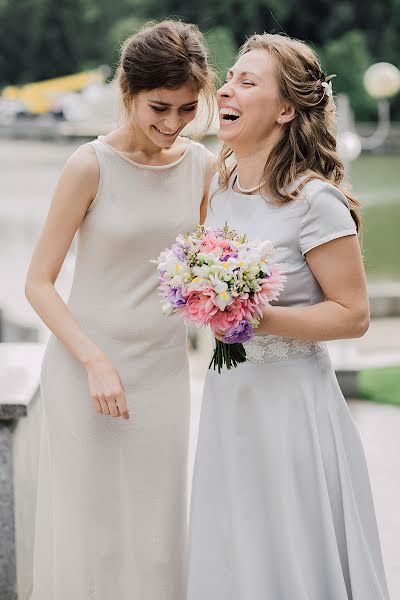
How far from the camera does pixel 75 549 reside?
2.97 meters

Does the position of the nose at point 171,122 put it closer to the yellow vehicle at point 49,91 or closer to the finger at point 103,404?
the finger at point 103,404

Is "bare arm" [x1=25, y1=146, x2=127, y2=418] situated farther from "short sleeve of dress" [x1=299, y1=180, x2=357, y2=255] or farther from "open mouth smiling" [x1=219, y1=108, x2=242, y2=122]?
"short sleeve of dress" [x1=299, y1=180, x2=357, y2=255]

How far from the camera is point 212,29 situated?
35.2 meters

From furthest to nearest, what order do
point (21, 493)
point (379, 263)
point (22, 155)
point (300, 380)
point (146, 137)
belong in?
1. point (22, 155)
2. point (379, 263)
3. point (21, 493)
4. point (146, 137)
5. point (300, 380)

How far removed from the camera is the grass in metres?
6.61

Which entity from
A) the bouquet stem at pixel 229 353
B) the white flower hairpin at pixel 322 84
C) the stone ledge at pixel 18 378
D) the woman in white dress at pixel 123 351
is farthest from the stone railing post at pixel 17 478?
the white flower hairpin at pixel 322 84

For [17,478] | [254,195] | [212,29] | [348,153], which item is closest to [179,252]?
[254,195]

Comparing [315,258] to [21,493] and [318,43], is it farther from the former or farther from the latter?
[318,43]

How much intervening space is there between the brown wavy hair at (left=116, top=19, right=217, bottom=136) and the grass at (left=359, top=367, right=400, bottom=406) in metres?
4.12

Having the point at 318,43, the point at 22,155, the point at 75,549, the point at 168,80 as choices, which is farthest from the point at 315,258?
the point at 318,43

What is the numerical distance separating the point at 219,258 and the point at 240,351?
0.85ft

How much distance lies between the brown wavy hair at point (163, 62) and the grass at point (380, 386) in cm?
412

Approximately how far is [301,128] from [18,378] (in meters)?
1.39

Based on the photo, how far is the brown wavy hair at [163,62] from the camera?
267 cm
